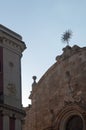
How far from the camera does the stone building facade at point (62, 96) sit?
31.6 m

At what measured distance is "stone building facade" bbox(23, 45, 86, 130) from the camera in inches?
1246

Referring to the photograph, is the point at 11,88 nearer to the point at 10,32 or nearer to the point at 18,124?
the point at 18,124

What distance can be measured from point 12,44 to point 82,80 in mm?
5869

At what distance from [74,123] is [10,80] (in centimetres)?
686

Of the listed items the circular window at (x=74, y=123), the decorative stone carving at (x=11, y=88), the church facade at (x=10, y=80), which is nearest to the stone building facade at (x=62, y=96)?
the circular window at (x=74, y=123)

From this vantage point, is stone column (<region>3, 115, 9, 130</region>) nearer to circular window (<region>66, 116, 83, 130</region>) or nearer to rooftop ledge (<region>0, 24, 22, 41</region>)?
rooftop ledge (<region>0, 24, 22, 41</region>)

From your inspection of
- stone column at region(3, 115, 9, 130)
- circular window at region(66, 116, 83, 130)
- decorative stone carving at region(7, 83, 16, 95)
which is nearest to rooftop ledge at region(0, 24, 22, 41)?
decorative stone carving at region(7, 83, 16, 95)

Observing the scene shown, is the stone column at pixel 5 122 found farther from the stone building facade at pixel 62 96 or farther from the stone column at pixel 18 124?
the stone building facade at pixel 62 96

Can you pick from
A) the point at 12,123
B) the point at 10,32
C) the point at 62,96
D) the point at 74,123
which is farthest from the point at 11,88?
the point at 74,123

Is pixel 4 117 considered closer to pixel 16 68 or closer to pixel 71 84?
pixel 16 68

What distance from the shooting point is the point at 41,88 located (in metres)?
35.0

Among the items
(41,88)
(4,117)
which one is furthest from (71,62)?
(4,117)

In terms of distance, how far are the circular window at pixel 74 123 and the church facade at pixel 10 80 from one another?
544 centimetres

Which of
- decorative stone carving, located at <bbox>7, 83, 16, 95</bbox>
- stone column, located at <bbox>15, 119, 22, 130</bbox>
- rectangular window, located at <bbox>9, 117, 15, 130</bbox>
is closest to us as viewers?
rectangular window, located at <bbox>9, 117, 15, 130</bbox>
